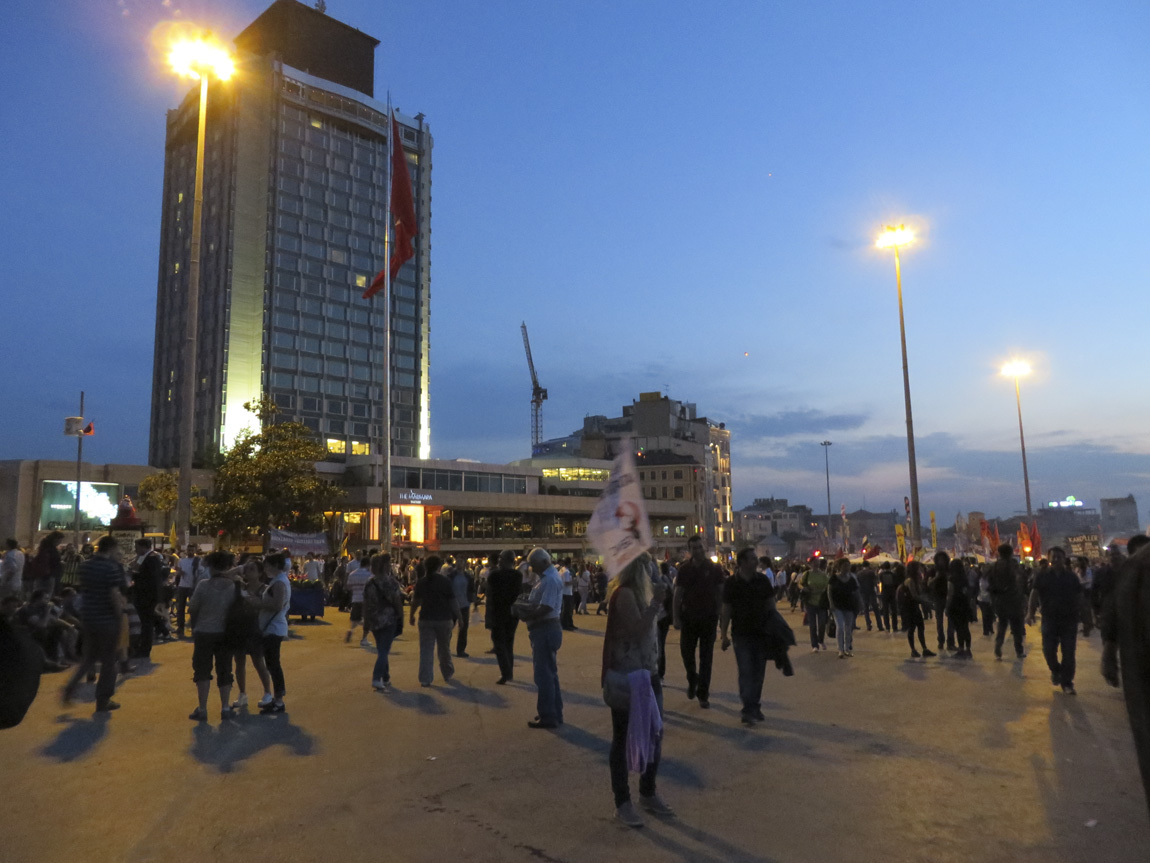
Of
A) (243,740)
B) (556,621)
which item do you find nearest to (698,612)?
(556,621)

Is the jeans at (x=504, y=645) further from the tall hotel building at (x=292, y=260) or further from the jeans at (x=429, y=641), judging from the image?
the tall hotel building at (x=292, y=260)

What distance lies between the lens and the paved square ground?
4824 mm

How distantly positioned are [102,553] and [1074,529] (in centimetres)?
16922

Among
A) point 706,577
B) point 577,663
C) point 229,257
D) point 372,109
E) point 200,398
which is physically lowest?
point 577,663

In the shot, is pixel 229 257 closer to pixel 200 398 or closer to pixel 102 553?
pixel 200 398

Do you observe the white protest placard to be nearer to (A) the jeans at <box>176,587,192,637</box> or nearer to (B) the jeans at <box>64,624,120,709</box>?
(B) the jeans at <box>64,624,120,709</box>

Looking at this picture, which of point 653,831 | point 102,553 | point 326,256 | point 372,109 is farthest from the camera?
point 372,109

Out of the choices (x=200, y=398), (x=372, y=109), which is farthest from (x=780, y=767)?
(x=372, y=109)

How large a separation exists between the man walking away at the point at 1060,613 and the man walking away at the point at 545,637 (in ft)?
20.3

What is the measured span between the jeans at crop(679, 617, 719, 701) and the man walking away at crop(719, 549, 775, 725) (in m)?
0.78

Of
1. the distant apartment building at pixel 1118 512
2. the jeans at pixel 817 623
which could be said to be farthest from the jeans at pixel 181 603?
the distant apartment building at pixel 1118 512

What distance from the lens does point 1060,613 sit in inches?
399

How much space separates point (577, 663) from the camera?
13.3 meters

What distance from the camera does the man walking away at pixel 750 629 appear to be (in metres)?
8.33
